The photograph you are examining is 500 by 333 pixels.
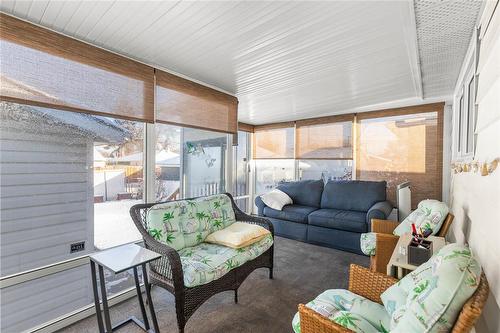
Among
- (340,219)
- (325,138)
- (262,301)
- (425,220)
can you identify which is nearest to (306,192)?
(340,219)

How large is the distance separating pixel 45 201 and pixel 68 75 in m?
1.14

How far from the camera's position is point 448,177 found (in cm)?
369

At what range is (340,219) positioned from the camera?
3.63 meters

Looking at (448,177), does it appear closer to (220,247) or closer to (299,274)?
(299,274)

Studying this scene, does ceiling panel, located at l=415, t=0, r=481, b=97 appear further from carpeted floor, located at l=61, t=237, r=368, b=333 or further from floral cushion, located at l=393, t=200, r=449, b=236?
carpeted floor, located at l=61, t=237, r=368, b=333

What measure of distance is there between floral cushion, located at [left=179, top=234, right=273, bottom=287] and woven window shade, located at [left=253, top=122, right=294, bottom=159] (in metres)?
3.26

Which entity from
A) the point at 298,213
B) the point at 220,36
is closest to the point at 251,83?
the point at 220,36

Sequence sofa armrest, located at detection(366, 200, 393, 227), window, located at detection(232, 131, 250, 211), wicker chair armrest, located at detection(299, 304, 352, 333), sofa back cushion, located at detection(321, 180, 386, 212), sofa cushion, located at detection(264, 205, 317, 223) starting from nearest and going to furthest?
wicker chair armrest, located at detection(299, 304, 352, 333) < sofa armrest, located at detection(366, 200, 393, 227) < sofa back cushion, located at detection(321, 180, 386, 212) < sofa cushion, located at detection(264, 205, 317, 223) < window, located at detection(232, 131, 250, 211)

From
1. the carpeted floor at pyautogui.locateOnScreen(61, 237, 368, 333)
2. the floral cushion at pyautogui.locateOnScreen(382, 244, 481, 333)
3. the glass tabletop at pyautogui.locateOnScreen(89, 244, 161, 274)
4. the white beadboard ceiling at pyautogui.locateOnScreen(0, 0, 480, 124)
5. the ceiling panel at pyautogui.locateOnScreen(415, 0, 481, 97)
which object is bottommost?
the carpeted floor at pyautogui.locateOnScreen(61, 237, 368, 333)

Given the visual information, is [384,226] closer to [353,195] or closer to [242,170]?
[353,195]

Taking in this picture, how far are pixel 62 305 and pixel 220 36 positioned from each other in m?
2.91

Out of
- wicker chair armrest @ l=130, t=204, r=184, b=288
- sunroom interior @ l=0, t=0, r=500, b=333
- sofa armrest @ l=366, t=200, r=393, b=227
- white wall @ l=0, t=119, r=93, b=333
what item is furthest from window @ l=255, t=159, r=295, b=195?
white wall @ l=0, t=119, r=93, b=333

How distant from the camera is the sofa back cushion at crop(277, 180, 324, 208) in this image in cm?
451

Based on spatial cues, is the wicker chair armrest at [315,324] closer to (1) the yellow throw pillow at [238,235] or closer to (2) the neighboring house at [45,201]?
(1) the yellow throw pillow at [238,235]
